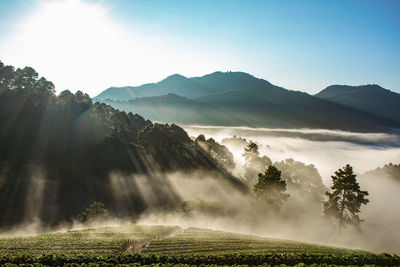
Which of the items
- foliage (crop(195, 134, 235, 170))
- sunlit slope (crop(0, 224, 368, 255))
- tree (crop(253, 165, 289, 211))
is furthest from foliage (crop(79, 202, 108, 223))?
foliage (crop(195, 134, 235, 170))

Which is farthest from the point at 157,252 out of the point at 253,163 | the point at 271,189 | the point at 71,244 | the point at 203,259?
the point at 253,163

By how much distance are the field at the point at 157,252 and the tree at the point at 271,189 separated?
21.9 m

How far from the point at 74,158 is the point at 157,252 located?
82.1 metres

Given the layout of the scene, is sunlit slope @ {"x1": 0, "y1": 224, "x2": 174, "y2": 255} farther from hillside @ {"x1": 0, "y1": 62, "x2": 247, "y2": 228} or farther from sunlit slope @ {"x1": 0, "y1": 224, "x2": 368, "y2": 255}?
hillside @ {"x1": 0, "y1": 62, "x2": 247, "y2": 228}

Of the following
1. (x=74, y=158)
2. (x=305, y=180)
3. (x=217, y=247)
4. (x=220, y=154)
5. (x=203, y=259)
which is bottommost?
(x=217, y=247)

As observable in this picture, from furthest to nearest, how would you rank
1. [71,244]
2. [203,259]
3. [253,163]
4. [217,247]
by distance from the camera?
[253,163] → [71,244] → [217,247] → [203,259]

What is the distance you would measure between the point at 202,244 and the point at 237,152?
14302 centimetres

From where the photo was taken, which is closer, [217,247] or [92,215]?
[217,247]

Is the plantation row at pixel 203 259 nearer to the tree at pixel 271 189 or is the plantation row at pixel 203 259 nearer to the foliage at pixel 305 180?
the tree at pixel 271 189

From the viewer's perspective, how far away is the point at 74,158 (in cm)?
10312

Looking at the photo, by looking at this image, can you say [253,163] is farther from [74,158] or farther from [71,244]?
[71,244]

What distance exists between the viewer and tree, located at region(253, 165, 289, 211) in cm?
6153

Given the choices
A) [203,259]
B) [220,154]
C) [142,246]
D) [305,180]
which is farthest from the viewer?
[220,154]

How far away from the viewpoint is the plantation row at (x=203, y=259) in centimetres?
2838
